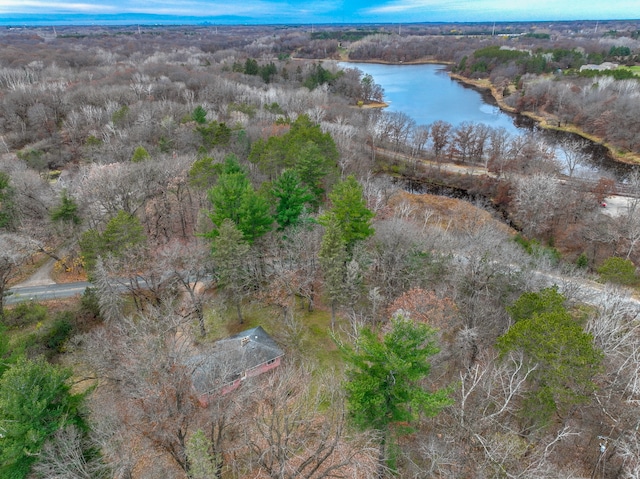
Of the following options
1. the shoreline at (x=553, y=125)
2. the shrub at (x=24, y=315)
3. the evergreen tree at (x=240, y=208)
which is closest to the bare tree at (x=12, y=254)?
the shrub at (x=24, y=315)

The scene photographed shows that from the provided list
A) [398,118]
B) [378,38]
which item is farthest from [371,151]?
[378,38]

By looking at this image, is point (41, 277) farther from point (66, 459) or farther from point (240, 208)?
point (66, 459)

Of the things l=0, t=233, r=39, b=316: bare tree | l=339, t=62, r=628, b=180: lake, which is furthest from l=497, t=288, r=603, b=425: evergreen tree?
l=339, t=62, r=628, b=180: lake

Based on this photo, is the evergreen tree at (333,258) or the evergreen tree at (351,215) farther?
the evergreen tree at (351,215)

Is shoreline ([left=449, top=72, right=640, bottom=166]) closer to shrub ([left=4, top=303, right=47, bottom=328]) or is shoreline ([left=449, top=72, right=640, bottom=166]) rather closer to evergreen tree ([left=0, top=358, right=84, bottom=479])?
evergreen tree ([left=0, top=358, right=84, bottom=479])

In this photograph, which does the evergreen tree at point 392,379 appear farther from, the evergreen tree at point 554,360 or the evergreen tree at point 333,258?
the evergreen tree at point 333,258

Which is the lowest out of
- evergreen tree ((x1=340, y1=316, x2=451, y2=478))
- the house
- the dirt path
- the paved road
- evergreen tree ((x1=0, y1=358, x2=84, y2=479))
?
the paved road
